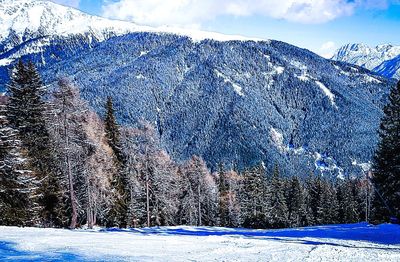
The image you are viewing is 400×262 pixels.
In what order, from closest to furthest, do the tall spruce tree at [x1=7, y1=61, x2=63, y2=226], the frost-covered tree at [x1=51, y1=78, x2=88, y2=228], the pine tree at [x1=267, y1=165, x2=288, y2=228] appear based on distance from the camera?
the frost-covered tree at [x1=51, y1=78, x2=88, y2=228], the tall spruce tree at [x1=7, y1=61, x2=63, y2=226], the pine tree at [x1=267, y1=165, x2=288, y2=228]

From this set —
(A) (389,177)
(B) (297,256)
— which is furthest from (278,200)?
(B) (297,256)

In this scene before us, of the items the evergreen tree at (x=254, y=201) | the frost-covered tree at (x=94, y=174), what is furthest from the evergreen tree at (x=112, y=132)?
the evergreen tree at (x=254, y=201)

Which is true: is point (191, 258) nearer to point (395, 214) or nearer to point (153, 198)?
point (395, 214)

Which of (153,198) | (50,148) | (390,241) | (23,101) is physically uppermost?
(23,101)

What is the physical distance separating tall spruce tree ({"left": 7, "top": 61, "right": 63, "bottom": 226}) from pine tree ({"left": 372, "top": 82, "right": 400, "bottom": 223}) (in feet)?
90.1

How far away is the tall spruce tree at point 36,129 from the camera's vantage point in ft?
123

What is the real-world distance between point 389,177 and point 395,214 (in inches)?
126

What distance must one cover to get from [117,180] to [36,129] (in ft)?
43.3

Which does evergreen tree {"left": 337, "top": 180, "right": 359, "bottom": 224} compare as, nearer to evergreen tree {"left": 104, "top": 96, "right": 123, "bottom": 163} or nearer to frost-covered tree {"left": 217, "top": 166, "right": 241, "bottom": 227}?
frost-covered tree {"left": 217, "top": 166, "right": 241, "bottom": 227}

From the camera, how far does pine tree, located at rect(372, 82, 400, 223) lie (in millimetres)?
39781

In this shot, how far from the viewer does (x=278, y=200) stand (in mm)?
86938

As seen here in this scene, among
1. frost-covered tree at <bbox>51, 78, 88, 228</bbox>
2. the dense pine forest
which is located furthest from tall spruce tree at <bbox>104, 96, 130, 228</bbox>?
frost-covered tree at <bbox>51, 78, 88, 228</bbox>

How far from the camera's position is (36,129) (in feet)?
125

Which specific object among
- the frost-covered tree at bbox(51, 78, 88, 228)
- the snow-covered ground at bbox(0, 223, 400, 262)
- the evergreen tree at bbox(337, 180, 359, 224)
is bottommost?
the snow-covered ground at bbox(0, 223, 400, 262)
